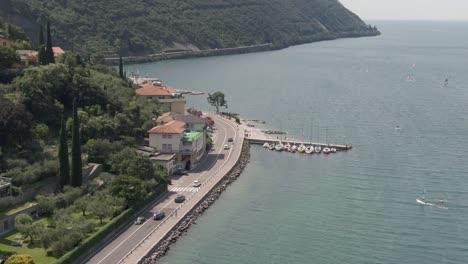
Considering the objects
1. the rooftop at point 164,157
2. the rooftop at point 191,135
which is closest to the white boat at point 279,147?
the rooftop at point 191,135

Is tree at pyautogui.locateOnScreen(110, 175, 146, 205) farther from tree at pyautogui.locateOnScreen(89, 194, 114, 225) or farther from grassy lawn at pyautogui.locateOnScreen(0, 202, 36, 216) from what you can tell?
grassy lawn at pyautogui.locateOnScreen(0, 202, 36, 216)

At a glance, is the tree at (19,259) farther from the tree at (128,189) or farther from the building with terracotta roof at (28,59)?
the building with terracotta roof at (28,59)

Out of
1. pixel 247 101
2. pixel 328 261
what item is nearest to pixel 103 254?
pixel 328 261

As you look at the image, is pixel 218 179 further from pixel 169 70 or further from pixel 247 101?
pixel 169 70

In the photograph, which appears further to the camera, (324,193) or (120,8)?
(120,8)

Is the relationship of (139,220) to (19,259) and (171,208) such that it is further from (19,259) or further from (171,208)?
(19,259)

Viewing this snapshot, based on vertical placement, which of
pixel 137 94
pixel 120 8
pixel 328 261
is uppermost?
pixel 120 8
